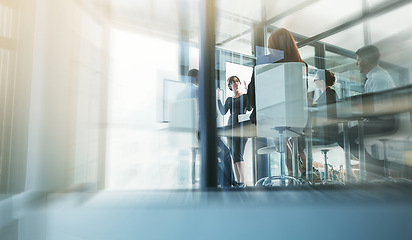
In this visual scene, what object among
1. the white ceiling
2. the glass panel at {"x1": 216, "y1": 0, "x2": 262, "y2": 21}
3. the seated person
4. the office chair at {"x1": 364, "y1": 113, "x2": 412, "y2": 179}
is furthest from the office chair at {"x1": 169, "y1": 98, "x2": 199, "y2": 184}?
the office chair at {"x1": 364, "y1": 113, "x2": 412, "y2": 179}

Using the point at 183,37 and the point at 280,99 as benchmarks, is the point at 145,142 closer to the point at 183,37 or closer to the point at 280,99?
the point at 183,37

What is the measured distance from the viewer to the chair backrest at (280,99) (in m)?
1.69

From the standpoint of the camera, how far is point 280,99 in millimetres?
1684

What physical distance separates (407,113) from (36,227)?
1725 mm

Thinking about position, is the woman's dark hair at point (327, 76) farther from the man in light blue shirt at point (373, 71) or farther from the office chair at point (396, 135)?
the office chair at point (396, 135)

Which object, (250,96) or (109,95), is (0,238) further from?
(250,96)

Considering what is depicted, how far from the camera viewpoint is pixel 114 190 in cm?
140

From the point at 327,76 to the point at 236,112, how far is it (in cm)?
116

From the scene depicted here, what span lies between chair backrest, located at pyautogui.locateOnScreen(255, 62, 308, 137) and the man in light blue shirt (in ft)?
1.28

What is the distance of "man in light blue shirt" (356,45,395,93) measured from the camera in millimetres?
1611

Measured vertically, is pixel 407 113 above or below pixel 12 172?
above

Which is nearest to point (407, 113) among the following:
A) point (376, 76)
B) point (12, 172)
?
point (376, 76)

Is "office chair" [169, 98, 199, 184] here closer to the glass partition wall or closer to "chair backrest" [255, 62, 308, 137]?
the glass partition wall

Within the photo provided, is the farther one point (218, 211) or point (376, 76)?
point (376, 76)
